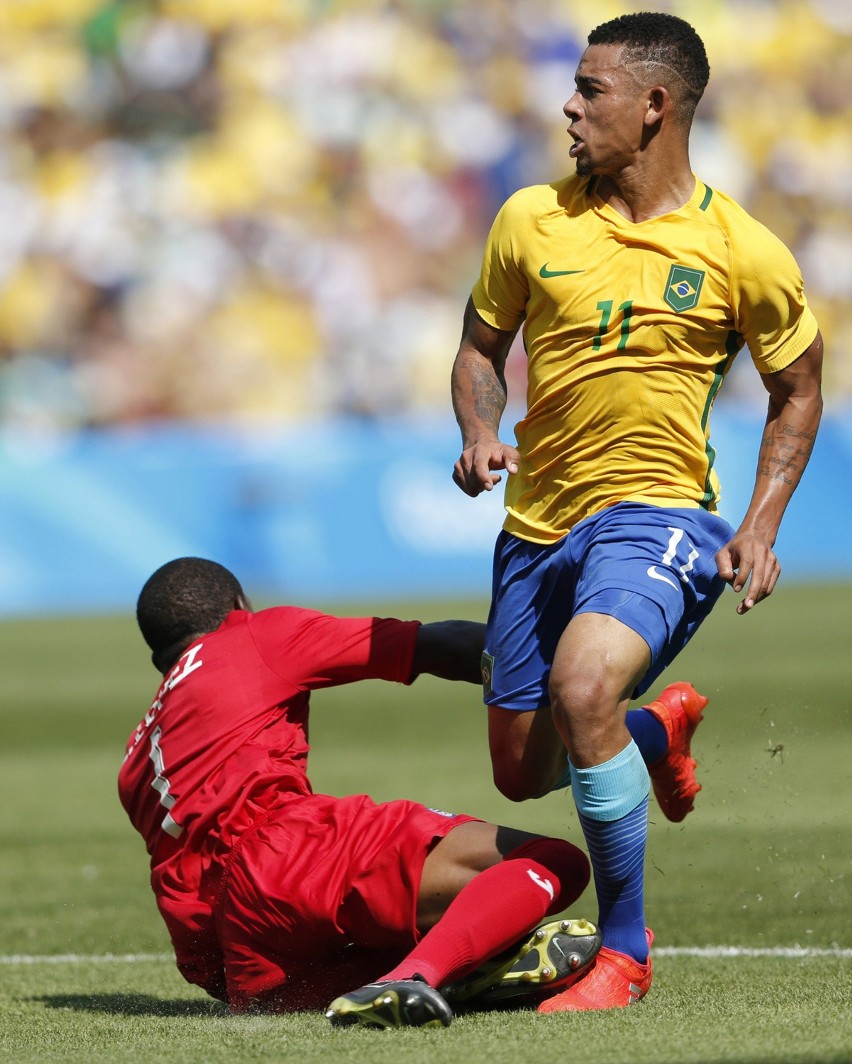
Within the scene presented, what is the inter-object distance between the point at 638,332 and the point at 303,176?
1684 cm

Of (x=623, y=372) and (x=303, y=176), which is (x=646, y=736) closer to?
(x=623, y=372)

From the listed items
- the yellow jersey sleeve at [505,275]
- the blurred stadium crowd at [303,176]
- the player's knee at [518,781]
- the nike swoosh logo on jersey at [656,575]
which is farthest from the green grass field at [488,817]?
the blurred stadium crowd at [303,176]

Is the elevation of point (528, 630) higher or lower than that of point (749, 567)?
lower

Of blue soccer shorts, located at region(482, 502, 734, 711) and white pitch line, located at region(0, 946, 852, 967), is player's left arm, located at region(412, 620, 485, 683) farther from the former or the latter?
white pitch line, located at region(0, 946, 852, 967)

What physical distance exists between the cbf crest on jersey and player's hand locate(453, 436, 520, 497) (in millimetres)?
561

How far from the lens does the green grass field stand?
10.3 feet

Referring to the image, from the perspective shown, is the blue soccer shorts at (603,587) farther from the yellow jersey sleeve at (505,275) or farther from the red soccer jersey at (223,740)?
the yellow jersey sleeve at (505,275)

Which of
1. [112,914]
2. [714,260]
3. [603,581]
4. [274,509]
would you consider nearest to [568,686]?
[603,581]

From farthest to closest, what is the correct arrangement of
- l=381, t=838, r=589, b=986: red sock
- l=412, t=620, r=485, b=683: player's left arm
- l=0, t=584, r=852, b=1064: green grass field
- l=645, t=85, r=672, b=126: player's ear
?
l=645, t=85, r=672, b=126: player's ear → l=412, t=620, r=485, b=683: player's left arm → l=381, t=838, r=589, b=986: red sock → l=0, t=584, r=852, b=1064: green grass field

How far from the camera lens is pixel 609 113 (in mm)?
4094

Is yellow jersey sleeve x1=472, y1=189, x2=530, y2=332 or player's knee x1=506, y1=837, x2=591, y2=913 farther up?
yellow jersey sleeve x1=472, y1=189, x2=530, y2=332

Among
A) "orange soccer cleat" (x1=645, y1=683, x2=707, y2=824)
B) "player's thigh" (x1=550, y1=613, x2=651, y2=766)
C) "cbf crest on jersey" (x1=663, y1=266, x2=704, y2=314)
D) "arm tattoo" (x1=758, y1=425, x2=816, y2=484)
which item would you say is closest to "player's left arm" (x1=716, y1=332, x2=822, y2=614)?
"arm tattoo" (x1=758, y1=425, x2=816, y2=484)

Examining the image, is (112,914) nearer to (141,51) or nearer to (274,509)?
(274,509)

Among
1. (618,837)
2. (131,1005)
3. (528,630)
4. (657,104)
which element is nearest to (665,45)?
(657,104)
